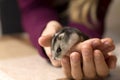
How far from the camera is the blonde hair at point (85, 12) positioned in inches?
34.2

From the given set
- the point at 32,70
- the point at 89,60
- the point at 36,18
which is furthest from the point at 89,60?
the point at 36,18

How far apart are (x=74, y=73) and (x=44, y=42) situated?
79mm

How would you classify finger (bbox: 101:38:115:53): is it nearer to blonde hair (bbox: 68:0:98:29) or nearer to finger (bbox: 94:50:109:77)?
finger (bbox: 94:50:109:77)

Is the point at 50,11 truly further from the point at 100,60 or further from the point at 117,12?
the point at 100,60

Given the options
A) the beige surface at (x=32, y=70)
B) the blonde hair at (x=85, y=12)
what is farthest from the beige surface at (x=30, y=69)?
the blonde hair at (x=85, y=12)

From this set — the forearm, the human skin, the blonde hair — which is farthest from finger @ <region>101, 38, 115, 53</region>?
the blonde hair

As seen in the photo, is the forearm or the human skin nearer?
the human skin

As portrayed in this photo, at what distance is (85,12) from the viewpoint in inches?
34.7

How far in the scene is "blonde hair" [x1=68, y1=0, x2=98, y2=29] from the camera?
870 mm

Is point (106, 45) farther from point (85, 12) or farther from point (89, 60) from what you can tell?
point (85, 12)

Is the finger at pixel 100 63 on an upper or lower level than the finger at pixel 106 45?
lower

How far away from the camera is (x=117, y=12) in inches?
40.8

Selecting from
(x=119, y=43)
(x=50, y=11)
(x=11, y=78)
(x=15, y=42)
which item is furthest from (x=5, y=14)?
(x=11, y=78)

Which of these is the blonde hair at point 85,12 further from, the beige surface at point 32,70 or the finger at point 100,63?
the finger at point 100,63
